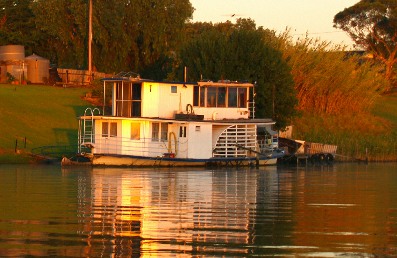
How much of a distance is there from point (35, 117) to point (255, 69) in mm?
14279

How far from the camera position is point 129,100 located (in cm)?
5359

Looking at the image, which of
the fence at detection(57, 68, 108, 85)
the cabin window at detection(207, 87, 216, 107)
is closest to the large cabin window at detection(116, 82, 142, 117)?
the cabin window at detection(207, 87, 216, 107)

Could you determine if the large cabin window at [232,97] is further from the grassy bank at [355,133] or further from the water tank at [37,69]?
the water tank at [37,69]

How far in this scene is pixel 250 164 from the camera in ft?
181

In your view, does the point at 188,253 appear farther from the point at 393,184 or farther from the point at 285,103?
the point at 285,103

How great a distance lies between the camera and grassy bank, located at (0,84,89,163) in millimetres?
56156

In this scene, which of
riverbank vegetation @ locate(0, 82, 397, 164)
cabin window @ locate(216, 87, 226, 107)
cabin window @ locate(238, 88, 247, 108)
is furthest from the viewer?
riverbank vegetation @ locate(0, 82, 397, 164)

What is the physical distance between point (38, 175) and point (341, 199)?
15447 mm

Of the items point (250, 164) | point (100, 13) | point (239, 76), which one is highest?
Answer: point (100, 13)

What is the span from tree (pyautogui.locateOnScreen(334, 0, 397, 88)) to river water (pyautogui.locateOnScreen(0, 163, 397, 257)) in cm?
6482

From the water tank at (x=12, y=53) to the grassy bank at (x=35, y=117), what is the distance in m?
Answer: 5.50

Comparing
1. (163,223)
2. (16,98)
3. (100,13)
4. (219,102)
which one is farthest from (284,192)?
(100,13)

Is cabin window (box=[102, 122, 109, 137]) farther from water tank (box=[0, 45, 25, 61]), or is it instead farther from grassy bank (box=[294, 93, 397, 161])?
water tank (box=[0, 45, 25, 61])

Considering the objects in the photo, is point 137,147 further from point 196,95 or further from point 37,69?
point 37,69
